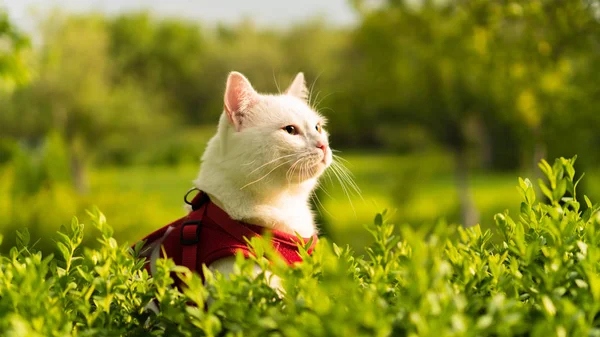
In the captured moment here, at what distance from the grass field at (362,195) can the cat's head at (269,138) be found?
253 inches

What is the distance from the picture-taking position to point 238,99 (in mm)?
3064

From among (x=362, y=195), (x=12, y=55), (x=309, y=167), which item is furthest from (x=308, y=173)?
(x=362, y=195)

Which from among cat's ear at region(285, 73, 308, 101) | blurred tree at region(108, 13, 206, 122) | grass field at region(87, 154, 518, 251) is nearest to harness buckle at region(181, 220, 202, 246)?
cat's ear at region(285, 73, 308, 101)

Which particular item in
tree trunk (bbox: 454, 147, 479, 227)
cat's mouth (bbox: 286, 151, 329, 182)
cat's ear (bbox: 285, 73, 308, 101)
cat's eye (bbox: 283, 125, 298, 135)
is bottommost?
tree trunk (bbox: 454, 147, 479, 227)

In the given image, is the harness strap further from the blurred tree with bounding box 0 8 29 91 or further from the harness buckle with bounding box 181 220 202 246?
the blurred tree with bounding box 0 8 29 91

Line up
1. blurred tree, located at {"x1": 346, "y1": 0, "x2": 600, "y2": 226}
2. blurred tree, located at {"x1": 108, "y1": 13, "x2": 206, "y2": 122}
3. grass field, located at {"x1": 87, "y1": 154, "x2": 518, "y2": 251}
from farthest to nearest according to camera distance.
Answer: blurred tree, located at {"x1": 108, "y1": 13, "x2": 206, "y2": 122} < grass field, located at {"x1": 87, "y1": 154, "x2": 518, "y2": 251} < blurred tree, located at {"x1": 346, "y1": 0, "x2": 600, "y2": 226}

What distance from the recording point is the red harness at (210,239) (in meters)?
2.62

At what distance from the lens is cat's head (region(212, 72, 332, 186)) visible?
115 inches

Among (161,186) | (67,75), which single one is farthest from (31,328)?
(161,186)

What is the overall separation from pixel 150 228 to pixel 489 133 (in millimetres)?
20256

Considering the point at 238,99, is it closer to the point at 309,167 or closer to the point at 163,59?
the point at 309,167

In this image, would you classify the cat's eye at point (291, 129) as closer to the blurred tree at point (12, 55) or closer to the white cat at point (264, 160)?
the white cat at point (264, 160)

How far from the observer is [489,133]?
1112 inches

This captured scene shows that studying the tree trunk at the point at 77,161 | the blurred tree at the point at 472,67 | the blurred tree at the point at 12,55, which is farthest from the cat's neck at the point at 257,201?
the tree trunk at the point at 77,161
